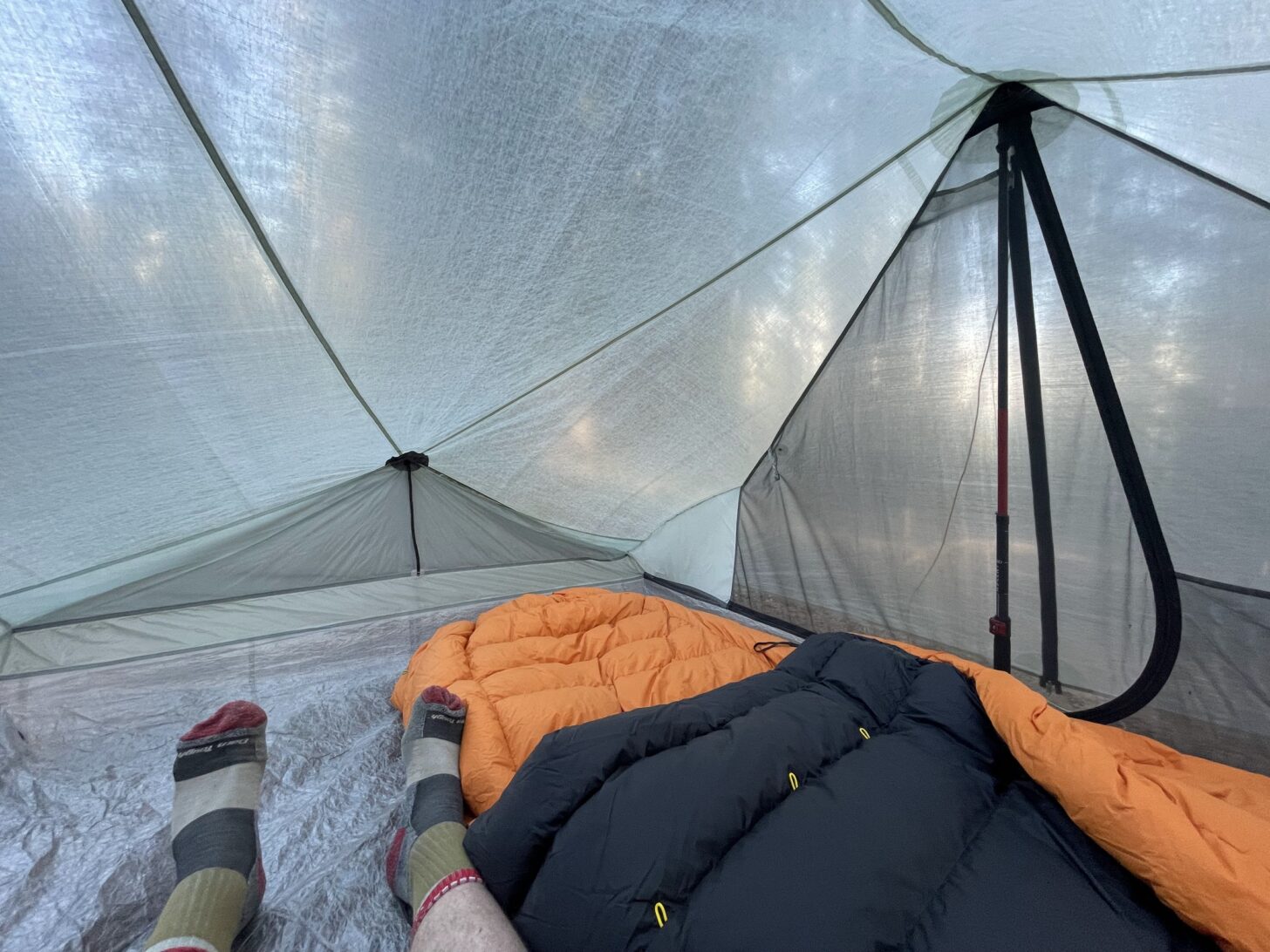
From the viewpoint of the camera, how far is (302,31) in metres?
0.87

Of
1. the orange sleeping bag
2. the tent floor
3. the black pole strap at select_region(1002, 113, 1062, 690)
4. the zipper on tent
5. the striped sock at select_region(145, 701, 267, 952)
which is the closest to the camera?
the orange sleeping bag

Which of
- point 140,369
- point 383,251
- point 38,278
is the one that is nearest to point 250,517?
point 140,369

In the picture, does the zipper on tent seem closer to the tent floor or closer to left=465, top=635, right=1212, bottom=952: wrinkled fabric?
the tent floor

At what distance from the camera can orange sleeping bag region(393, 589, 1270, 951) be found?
0.57 m

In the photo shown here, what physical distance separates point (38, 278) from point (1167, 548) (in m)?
2.37

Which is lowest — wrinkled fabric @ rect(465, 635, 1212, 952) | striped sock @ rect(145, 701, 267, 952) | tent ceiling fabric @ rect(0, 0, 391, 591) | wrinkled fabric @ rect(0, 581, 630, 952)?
wrinkled fabric @ rect(0, 581, 630, 952)

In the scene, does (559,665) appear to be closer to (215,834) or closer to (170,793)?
(215,834)

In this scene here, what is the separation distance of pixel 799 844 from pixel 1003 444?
113 cm

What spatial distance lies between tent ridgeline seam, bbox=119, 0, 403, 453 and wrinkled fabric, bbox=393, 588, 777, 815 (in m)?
0.88

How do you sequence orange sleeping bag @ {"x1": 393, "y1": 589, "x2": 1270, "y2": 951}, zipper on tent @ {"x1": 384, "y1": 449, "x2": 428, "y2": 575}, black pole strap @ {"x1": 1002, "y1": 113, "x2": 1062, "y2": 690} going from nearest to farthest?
orange sleeping bag @ {"x1": 393, "y1": 589, "x2": 1270, "y2": 951}
black pole strap @ {"x1": 1002, "y1": 113, "x2": 1062, "y2": 690}
zipper on tent @ {"x1": 384, "y1": 449, "x2": 428, "y2": 575}

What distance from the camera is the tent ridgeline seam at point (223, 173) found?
831 millimetres

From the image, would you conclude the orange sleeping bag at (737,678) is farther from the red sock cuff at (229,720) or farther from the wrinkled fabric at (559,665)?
the red sock cuff at (229,720)

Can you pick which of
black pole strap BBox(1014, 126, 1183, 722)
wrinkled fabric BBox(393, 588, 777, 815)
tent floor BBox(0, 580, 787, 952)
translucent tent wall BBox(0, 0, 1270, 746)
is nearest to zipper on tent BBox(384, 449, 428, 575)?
translucent tent wall BBox(0, 0, 1270, 746)

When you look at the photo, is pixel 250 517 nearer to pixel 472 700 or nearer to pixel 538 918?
pixel 472 700
